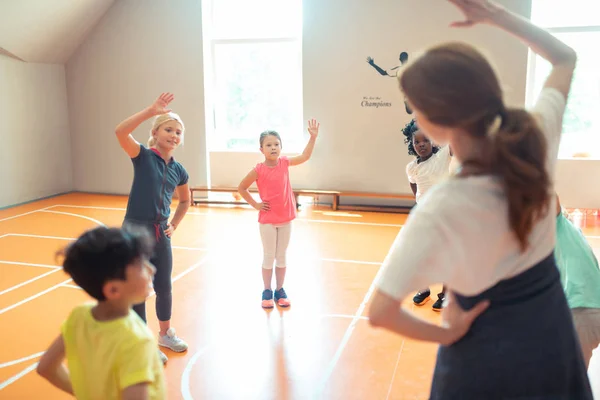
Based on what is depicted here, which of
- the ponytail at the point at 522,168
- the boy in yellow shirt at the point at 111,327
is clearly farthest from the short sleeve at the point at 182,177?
the ponytail at the point at 522,168

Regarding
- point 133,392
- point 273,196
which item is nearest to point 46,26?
point 273,196

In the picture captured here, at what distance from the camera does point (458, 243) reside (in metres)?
1.10

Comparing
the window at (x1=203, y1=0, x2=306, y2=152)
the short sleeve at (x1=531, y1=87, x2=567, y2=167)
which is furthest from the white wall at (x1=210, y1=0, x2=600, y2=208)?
the short sleeve at (x1=531, y1=87, x2=567, y2=167)

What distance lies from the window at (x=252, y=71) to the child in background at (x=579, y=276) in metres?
6.52

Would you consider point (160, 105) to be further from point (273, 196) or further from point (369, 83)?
point (369, 83)

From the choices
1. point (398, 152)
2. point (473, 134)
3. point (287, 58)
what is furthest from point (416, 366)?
point (287, 58)

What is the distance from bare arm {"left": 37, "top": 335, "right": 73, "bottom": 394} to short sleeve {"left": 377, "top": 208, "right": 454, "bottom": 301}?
0.99m

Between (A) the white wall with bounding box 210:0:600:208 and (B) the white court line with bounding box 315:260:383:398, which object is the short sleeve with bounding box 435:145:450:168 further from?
(A) the white wall with bounding box 210:0:600:208

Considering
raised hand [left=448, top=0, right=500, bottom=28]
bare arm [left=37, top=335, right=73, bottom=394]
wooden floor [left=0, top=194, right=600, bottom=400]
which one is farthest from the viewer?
wooden floor [left=0, top=194, right=600, bottom=400]

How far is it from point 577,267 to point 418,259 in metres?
1.42

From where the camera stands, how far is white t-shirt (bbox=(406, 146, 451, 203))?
157 inches

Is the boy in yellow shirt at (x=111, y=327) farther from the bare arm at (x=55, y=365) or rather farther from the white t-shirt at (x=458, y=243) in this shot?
the white t-shirt at (x=458, y=243)

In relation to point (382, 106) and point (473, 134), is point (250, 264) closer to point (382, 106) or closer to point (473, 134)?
point (382, 106)

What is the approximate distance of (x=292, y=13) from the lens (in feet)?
27.6
